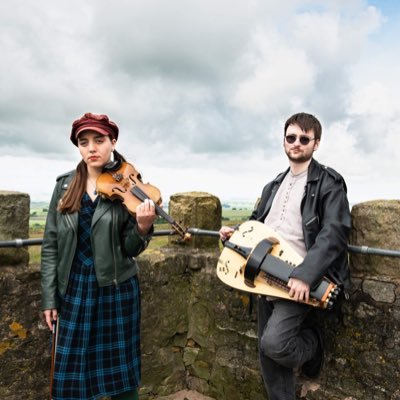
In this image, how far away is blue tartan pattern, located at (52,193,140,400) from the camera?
2.55 m

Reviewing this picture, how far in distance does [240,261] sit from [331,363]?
1013mm

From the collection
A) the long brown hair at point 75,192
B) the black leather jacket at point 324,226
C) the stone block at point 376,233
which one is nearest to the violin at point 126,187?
the long brown hair at point 75,192

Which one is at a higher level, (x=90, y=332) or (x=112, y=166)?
(x=112, y=166)

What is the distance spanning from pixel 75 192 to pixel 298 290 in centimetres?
135

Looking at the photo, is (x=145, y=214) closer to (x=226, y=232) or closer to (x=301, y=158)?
(x=226, y=232)

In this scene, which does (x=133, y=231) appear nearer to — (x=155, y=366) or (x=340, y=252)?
(x=340, y=252)

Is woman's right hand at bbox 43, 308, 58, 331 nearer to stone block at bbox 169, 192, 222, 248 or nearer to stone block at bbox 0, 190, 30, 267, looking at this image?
stone block at bbox 0, 190, 30, 267

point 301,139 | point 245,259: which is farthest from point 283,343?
point 301,139

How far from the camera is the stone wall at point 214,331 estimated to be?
110 inches

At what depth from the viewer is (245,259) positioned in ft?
8.84

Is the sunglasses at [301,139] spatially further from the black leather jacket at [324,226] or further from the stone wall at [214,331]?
the stone wall at [214,331]

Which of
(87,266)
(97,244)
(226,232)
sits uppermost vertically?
(226,232)

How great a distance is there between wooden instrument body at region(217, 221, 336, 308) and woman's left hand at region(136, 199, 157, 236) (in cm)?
60

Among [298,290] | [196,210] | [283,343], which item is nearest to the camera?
[298,290]
